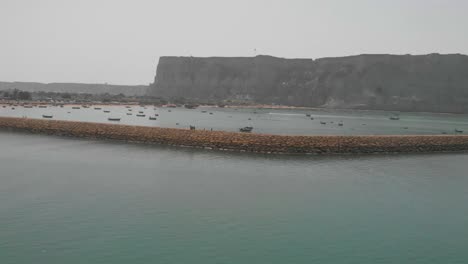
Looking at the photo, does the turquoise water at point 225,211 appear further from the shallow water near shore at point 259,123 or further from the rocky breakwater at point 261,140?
the shallow water near shore at point 259,123

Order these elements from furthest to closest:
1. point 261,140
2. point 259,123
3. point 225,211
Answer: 1. point 259,123
2. point 261,140
3. point 225,211

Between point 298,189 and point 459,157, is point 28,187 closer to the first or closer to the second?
point 298,189

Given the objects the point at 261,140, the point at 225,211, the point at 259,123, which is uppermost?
the point at 259,123

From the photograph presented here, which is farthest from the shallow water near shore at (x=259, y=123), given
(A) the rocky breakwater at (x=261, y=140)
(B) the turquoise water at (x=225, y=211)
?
(B) the turquoise water at (x=225, y=211)

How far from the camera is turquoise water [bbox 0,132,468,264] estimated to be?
749 inches

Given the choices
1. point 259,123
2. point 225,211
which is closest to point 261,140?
point 225,211

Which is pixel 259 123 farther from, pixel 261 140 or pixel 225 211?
pixel 225 211

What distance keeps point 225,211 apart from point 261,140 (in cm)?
2793

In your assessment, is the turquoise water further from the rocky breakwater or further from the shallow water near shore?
the shallow water near shore

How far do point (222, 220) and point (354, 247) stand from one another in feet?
22.6

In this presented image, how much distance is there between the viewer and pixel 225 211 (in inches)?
976

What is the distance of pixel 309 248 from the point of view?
19844 mm

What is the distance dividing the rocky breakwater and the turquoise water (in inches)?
289

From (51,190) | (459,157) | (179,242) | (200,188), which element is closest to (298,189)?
(200,188)
